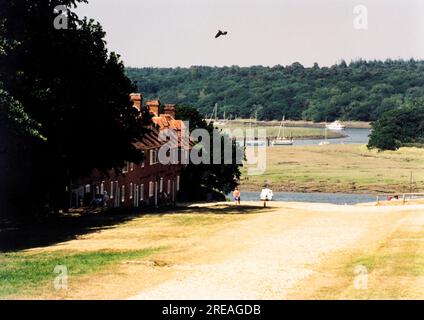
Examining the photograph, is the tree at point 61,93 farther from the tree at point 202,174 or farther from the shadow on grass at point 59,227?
the tree at point 202,174

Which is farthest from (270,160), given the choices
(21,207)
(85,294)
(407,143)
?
(85,294)

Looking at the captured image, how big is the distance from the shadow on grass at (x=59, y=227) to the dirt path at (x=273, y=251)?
7.47 meters

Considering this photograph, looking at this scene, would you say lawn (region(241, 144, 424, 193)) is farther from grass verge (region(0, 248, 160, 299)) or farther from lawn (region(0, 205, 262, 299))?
grass verge (region(0, 248, 160, 299))

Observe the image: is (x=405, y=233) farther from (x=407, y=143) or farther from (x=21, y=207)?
(x=407, y=143)

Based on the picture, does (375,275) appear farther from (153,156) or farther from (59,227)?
(153,156)

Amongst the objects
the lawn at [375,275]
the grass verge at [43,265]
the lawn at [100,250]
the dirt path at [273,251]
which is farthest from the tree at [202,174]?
the lawn at [375,275]

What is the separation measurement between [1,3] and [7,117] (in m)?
6.95

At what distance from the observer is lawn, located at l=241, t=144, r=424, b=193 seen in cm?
13088

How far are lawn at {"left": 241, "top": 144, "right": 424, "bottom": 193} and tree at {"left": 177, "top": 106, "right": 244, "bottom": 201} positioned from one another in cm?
3600

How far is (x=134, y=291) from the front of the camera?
928 inches

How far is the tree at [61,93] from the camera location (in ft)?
134

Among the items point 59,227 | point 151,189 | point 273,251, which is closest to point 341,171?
point 151,189
